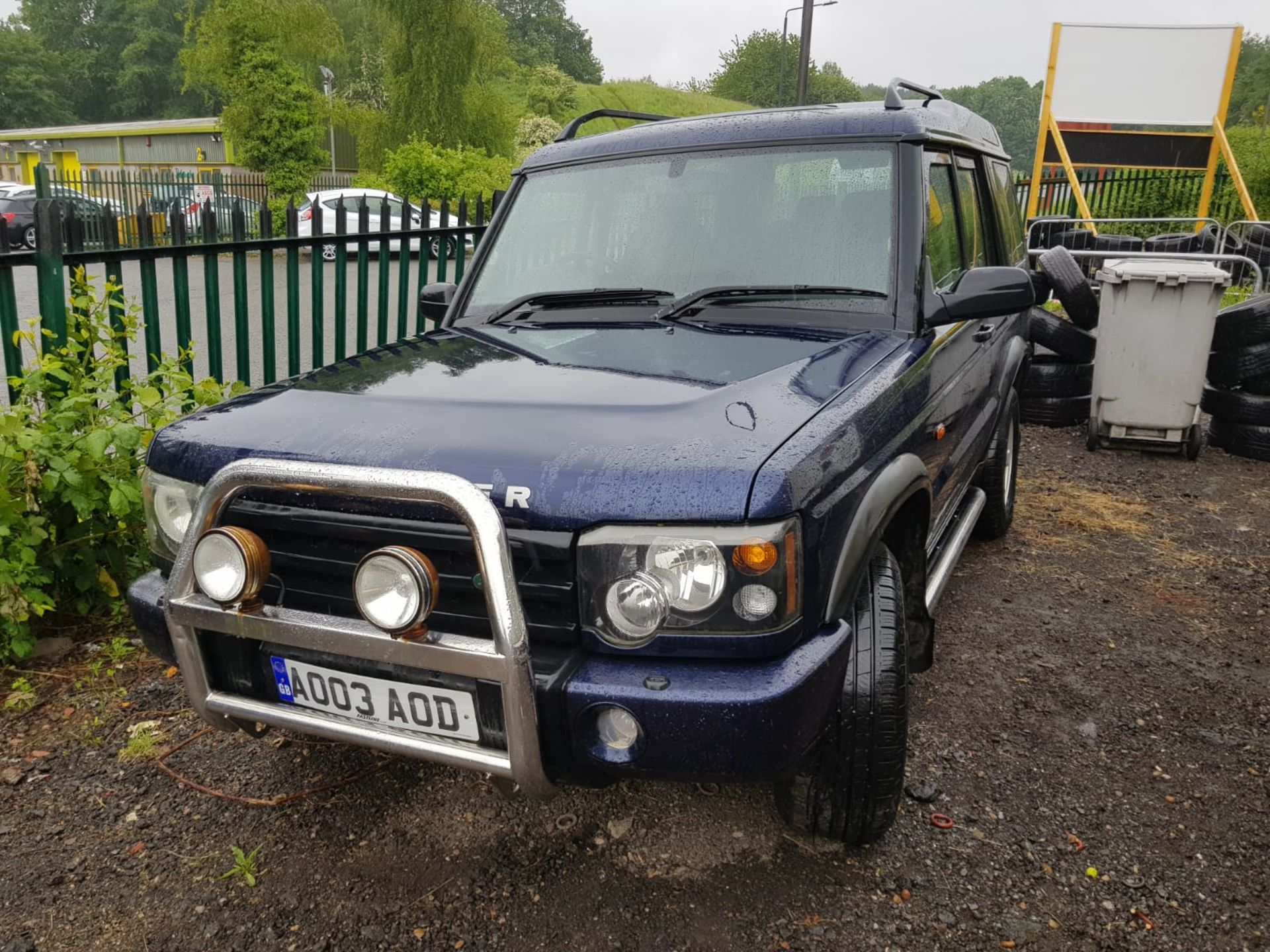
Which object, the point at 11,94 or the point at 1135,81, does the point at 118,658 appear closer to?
the point at 1135,81

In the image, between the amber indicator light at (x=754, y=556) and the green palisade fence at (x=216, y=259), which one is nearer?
the amber indicator light at (x=754, y=556)

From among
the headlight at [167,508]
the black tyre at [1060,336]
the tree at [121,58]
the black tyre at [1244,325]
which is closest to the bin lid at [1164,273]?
the black tyre at [1244,325]

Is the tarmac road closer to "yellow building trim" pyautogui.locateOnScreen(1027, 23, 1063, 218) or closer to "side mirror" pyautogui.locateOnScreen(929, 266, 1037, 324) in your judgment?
"side mirror" pyautogui.locateOnScreen(929, 266, 1037, 324)

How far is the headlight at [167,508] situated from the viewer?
2.52 m

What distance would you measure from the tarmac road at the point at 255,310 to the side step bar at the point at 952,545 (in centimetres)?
334

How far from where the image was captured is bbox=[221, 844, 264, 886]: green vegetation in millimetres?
2555

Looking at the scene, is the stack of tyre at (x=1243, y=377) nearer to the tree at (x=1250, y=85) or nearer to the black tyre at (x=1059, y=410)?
the black tyre at (x=1059, y=410)

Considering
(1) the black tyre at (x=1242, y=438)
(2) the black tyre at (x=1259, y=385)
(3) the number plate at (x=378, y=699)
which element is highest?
(2) the black tyre at (x=1259, y=385)

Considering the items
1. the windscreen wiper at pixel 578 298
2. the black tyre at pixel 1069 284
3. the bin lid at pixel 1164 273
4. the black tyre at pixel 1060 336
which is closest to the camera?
the windscreen wiper at pixel 578 298

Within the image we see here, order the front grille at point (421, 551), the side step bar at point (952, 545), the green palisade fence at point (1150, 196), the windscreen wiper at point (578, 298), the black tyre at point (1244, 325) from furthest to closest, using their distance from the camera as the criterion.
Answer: the green palisade fence at point (1150, 196) → the black tyre at point (1244, 325) → the side step bar at point (952, 545) → the windscreen wiper at point (578, 298) → the front grille at point (421, 551)

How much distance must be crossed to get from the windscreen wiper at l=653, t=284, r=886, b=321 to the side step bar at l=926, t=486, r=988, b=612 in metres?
1.03

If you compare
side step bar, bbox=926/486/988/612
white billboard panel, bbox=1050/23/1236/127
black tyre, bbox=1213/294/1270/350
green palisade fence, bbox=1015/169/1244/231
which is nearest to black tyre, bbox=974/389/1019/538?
side step bar, bbox=926/486/988/612

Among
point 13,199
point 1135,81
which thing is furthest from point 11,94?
point 1135,81

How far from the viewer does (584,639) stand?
2.12 meters
